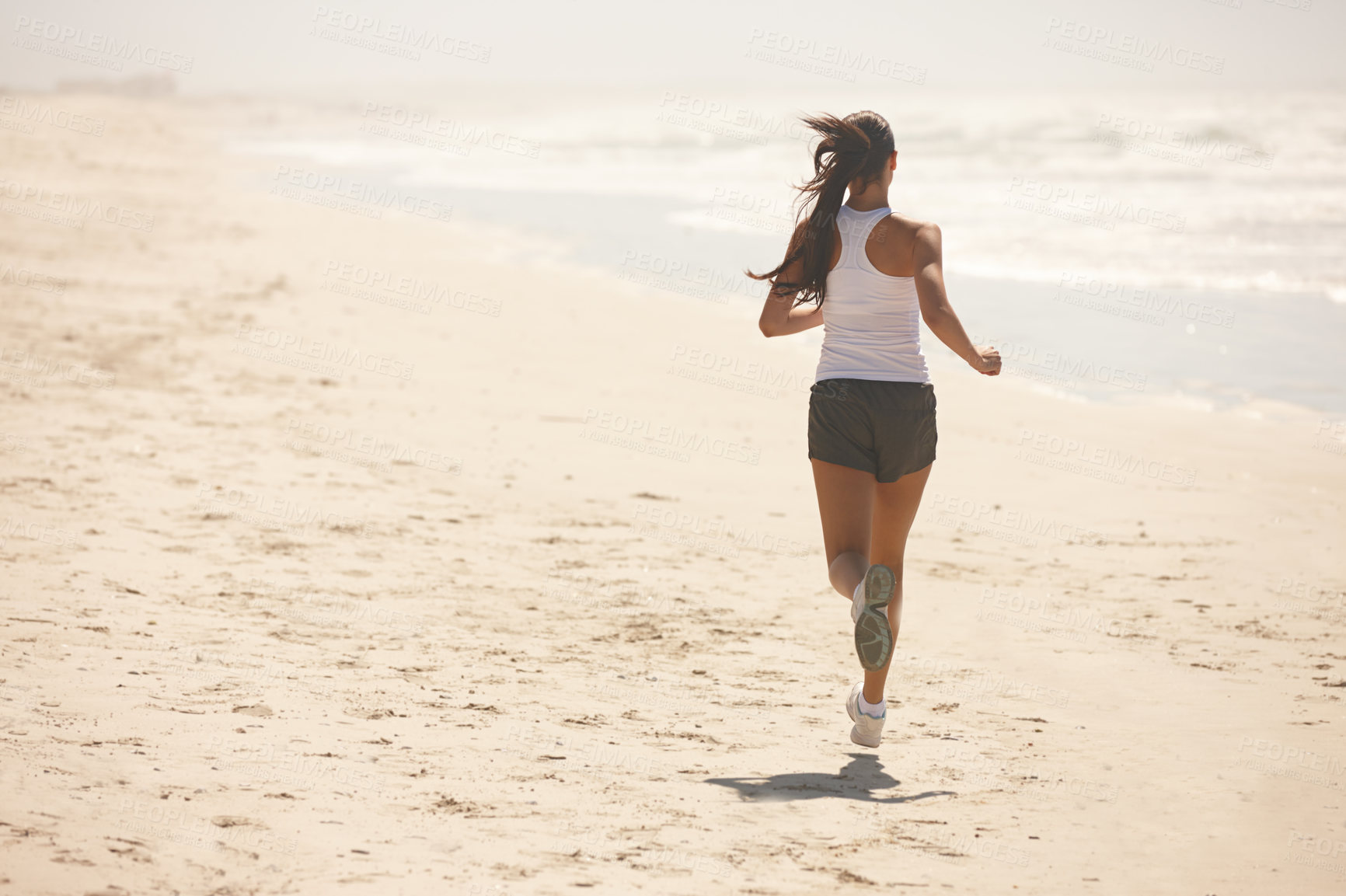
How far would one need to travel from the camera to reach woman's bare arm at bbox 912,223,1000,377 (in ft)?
11.6

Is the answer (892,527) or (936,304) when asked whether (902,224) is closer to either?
(936,304)

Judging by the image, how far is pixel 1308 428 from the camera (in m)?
8.47

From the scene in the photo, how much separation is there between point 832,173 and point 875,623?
1499 millimetres

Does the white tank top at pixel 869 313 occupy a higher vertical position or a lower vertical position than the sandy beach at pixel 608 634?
higher

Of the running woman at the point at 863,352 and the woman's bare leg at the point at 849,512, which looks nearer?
the running woman at the point at 863,352

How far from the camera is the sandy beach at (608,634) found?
3145mm

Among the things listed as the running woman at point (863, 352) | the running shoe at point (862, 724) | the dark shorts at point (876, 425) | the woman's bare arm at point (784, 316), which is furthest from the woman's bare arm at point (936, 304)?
the running shoe at point (862, 724)

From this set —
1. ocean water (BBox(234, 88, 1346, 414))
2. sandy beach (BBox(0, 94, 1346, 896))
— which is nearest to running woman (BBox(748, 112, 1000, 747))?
sandy beach (BBox(0, 94, 1346, 896))

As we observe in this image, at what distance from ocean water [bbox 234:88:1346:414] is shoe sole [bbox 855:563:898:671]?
665 centimetres

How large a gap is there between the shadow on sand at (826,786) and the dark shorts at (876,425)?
3.26 ft

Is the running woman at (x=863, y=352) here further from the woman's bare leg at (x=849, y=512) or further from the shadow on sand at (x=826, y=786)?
the shadow on sand at (x=826, y=786)

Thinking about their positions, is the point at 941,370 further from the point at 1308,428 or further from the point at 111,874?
the point at 111,874

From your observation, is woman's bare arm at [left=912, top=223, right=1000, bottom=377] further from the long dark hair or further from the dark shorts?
the long dark hair

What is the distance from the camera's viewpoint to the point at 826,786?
3.63 m
